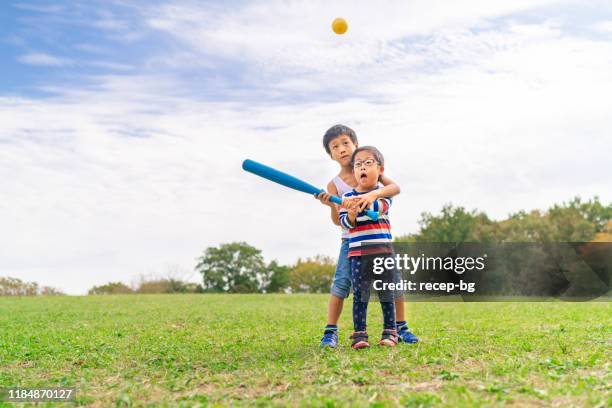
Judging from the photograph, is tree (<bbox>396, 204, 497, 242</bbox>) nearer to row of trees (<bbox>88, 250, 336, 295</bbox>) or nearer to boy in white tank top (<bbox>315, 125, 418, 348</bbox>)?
row of trees (<bbox>88, 250, 336, 295</bbox>)

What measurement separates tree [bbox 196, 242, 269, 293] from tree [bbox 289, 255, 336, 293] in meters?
3.14

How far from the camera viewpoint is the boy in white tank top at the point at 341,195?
680 cm

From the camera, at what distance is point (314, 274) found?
161ft

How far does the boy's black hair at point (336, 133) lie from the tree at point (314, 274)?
123ft

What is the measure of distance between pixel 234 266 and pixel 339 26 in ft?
114

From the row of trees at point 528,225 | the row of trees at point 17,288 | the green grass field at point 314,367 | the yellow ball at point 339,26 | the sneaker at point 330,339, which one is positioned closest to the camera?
the green grass field at point 314,367

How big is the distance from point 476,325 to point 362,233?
4056 millimetres

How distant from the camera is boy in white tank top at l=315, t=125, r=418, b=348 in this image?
6.80 meters

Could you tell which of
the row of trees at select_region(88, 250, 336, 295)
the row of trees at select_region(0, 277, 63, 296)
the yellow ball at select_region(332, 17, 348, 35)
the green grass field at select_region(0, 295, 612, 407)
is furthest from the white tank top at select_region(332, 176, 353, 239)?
the row of trees at select_region(88, 250, 336, 295)

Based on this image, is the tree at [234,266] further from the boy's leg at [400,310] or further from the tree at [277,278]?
the boy's leg at [400,310]

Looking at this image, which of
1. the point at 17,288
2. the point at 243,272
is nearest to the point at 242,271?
the point at 243,272

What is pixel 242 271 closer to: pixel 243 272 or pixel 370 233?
pixel 243 272

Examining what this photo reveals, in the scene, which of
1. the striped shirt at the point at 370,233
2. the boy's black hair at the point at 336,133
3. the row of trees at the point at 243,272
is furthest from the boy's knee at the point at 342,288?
the row of trees at the point at 243,272

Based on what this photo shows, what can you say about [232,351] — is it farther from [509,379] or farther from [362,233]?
[509,379]
